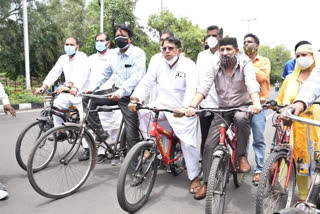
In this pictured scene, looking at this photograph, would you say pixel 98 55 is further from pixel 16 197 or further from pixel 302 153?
pixel 302 153

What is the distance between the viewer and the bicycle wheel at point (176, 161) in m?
4.03

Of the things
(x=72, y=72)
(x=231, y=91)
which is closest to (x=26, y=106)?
(x=72, y=72)

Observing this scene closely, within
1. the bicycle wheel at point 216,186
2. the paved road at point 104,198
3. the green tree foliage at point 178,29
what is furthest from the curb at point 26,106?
the green tree foliage at point 178,29

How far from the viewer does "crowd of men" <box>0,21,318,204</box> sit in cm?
348

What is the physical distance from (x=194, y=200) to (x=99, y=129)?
1.52m

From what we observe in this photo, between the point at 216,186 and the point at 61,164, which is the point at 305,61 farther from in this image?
the point at 61,164

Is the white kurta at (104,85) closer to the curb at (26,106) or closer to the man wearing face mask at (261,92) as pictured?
the man wearing face mask at (261,92)

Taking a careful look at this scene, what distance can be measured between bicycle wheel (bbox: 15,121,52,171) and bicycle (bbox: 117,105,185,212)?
1311 millimetres

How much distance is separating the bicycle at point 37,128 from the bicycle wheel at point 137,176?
5.50ft

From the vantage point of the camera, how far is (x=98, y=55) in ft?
17.2

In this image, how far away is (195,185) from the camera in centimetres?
383

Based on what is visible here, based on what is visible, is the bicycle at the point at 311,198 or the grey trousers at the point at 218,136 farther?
the grey trousers at the point at 218,136

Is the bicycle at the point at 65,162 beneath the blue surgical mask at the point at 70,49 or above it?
beneath

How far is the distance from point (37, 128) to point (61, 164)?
900 mm
